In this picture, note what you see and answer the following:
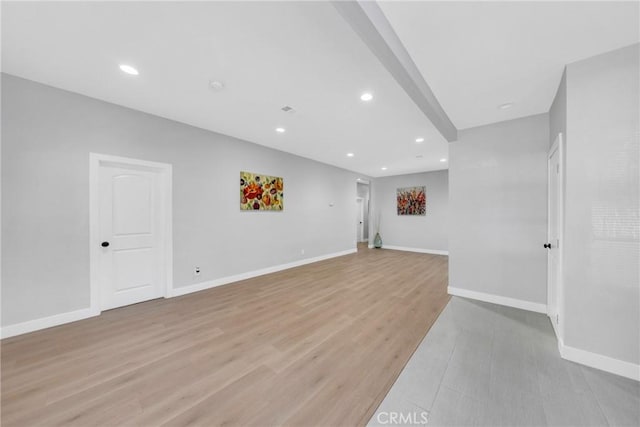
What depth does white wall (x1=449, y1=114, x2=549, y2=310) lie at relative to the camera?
302cm

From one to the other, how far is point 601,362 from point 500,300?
1.36 meters

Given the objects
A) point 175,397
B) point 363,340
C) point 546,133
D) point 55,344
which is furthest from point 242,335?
point 546,133

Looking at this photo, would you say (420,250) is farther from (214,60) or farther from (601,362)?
(214,60)

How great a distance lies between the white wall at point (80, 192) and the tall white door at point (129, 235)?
20cm

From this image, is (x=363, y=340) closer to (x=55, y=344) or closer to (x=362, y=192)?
(x=55, y=344)

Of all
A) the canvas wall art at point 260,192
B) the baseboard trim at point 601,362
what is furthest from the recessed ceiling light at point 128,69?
the baseboard trim at point 601,362

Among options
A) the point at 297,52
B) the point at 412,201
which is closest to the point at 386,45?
the point at 297,52

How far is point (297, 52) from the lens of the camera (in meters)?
1.98

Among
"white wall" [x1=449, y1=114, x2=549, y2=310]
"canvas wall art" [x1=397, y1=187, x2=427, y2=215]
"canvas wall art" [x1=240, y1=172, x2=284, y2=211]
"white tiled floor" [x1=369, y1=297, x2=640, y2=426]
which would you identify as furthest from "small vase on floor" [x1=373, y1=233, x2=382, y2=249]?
"white tiled floor" [x1=369, y1=297, x2=640, y2=426]

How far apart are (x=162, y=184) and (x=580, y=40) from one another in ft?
16.1

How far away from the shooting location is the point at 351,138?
4273 mm

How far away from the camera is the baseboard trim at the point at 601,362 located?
1792mm

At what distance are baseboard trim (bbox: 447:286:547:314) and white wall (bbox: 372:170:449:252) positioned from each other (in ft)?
13.8

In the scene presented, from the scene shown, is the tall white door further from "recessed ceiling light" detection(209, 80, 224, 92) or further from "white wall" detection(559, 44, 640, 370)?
"white wall" detection(559, 44, 640, 370)
